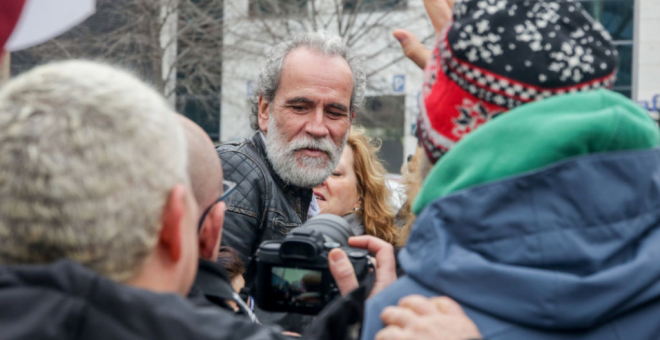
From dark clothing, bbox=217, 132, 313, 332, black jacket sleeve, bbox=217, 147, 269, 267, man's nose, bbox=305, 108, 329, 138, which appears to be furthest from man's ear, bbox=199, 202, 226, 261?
man's nose, bbox=305, 108, 329, 138

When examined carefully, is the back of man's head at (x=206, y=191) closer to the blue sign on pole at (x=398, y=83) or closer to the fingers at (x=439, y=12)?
the fingers at (x=439, y=12)

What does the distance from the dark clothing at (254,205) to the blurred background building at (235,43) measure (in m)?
10.6

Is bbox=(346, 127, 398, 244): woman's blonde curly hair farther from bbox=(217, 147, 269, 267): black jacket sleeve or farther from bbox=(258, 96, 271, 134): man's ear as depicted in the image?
bbox=(217, 147, 269, 267): black jacket sleeve

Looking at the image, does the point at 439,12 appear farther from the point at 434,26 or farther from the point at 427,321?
the point at 427,321

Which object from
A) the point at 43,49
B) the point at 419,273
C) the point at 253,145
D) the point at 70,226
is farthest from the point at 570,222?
the point at 43,49

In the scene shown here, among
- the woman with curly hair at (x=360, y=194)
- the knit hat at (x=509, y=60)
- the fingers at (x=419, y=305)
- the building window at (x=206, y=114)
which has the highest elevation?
the knit hat at (x=509, y=60)

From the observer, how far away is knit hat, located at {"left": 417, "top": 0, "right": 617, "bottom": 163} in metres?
1.32

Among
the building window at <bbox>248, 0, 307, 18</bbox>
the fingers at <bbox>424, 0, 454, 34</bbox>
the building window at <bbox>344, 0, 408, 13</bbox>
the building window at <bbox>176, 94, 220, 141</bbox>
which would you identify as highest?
the building window at <bbox>344, 0, 408, 13</bbox>

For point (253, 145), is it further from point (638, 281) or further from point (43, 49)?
point (43, 49)

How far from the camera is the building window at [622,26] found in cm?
2373

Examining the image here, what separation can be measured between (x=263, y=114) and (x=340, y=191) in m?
0.94

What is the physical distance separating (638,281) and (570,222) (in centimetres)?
15

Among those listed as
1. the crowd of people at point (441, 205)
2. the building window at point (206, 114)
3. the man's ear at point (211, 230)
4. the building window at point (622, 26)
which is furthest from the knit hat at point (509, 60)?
the building window at point (622, 26)

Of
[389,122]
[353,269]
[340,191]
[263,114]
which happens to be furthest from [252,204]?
[389,122]
